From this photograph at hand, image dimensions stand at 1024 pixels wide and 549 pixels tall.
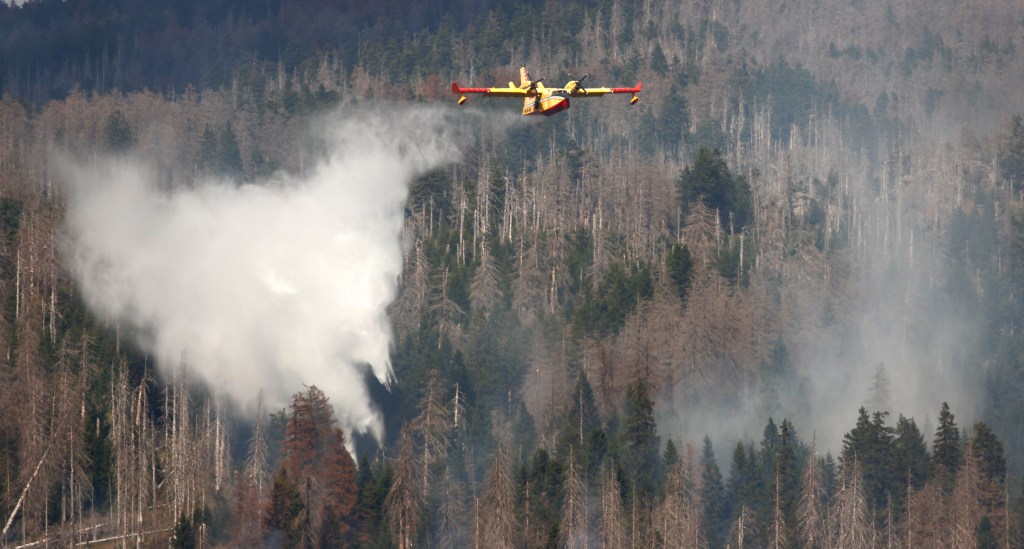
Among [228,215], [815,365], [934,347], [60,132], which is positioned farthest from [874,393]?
[60,132]

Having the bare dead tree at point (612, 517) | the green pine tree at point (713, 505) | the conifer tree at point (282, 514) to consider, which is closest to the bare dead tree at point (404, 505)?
the conifer tree at point (282, 514)

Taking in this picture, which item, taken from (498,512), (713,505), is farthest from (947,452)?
(498,512)

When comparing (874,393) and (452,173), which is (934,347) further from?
(452,173)

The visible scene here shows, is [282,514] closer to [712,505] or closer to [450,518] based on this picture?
[450,518]

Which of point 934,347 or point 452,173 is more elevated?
point 452,173

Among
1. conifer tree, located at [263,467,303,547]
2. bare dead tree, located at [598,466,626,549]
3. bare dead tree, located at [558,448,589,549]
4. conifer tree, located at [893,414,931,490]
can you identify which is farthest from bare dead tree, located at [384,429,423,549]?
conifer tree, located at [893,414,931,490]

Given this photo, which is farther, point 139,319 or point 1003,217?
point 1003,217

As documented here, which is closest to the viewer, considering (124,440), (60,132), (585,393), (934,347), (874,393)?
(124,440)
